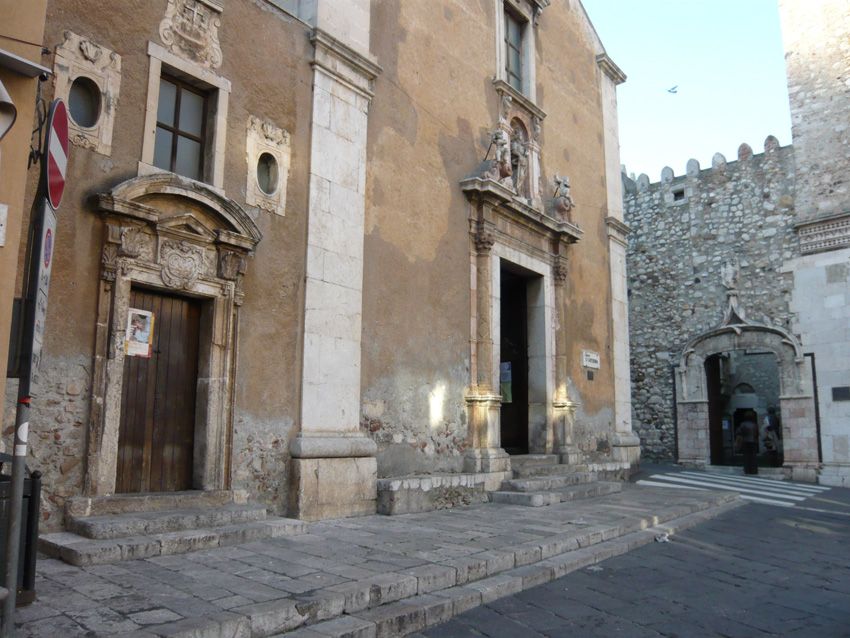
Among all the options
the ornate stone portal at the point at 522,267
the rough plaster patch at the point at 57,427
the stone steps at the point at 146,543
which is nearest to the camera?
A: the stone steps at the point at 146,543

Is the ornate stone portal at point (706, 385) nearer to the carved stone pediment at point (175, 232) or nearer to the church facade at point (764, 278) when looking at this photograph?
the church facade at point (764, 278)

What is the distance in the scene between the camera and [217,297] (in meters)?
6.07

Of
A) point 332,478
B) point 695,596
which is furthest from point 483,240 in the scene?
point 695,596

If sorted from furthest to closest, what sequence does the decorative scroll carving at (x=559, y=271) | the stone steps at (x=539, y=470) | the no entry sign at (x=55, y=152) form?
the decorative scroll carving at (x=559, y=271) < the stone steps at (x=539, y=470) < the no entry sign at (x=55, y=152)

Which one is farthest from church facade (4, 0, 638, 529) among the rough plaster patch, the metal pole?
the metal pole

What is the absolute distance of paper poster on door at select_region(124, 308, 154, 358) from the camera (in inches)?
221

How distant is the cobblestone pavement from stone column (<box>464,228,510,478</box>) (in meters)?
2.54

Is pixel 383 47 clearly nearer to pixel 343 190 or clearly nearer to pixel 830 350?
pixel 343 190

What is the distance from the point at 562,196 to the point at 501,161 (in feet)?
6.15

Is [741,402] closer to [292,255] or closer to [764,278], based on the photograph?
[764,278]

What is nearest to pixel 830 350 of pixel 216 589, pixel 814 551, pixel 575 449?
pixel 575 449

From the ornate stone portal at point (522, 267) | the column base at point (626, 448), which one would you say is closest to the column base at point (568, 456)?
the ornate stone portal at point (522, 267)

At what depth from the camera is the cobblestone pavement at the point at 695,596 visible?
4055 mm

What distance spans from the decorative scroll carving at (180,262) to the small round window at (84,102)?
1.09 m
